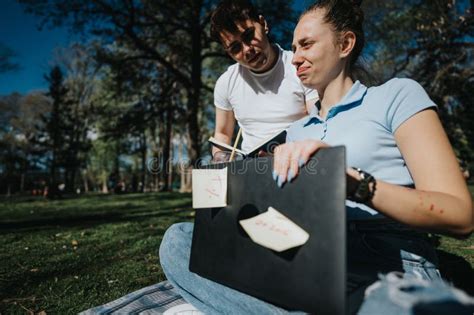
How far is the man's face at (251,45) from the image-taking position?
2.20 metres

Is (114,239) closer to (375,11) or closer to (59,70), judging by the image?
(375,11)

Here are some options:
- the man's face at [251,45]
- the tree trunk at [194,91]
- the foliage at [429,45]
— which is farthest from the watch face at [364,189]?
the tree trunk at [194,91]

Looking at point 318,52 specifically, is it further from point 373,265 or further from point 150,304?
point 150,304

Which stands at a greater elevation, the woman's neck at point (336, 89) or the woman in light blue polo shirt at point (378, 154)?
the woman's neck at point (336, 89)

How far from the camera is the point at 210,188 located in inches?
51.2

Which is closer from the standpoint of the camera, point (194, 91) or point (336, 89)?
point (336, 89)

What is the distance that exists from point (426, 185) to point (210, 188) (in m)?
0.75

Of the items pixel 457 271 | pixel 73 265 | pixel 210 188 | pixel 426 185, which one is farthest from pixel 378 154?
pixel 73 265

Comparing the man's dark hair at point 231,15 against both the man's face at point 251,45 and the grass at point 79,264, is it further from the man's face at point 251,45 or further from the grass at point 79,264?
the grass at point 79,264

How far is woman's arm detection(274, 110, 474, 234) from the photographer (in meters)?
0.97

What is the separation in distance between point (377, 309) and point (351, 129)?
650 millimetres

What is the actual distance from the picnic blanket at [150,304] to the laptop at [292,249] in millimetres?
453

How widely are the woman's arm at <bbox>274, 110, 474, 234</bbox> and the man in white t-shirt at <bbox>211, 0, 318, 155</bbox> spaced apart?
3.49 ft

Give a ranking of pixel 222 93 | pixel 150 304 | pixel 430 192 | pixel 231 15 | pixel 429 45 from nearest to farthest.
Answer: pixel 430 192 < pixel 150 304 < pixel 231 15 < pixel 222 93 < pixel 429 45
